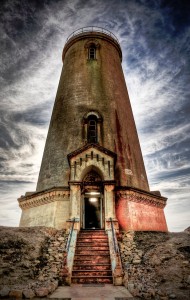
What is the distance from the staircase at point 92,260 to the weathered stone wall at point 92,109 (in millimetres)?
4519

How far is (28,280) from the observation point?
328 inches

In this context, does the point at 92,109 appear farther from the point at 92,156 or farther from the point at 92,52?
the point at 92,52

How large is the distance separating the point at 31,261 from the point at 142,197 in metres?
8.42

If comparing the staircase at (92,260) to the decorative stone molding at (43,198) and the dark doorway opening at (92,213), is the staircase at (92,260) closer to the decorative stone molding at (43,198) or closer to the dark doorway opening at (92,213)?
the decorative stone molding at (43,198)

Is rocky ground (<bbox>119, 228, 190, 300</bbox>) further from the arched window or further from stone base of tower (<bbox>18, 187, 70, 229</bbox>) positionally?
the arched window

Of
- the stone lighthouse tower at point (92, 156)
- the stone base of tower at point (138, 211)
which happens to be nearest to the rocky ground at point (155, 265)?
the stone base of tower at point (138, 211)

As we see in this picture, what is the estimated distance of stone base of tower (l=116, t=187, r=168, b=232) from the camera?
555 inches

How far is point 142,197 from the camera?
50.9ft

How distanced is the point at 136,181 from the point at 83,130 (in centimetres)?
535

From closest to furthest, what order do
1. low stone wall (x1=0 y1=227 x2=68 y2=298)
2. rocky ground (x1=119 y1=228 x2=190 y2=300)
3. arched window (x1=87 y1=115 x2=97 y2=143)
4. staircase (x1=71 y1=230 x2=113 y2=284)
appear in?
rocky ground (x1=119 y1=228 x2=190 y2=300)
low stone wall (x1=0 y1=227 x2=68 y2=298)
staircase (x1=71 y1=230 x2=113 y2=284)
arched window (x1=87 y1=115 x2=97 y2=143)

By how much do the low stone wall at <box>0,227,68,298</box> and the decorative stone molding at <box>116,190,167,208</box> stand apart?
14.4 ft

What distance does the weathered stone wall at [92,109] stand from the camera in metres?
16.2

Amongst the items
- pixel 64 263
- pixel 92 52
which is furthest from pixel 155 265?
pixel 92 52

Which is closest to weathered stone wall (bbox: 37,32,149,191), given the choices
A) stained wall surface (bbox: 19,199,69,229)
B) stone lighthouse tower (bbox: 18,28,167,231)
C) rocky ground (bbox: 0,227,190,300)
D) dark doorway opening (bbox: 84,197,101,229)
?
stone lighthouse tower (bbox: 18,28,167,231)
